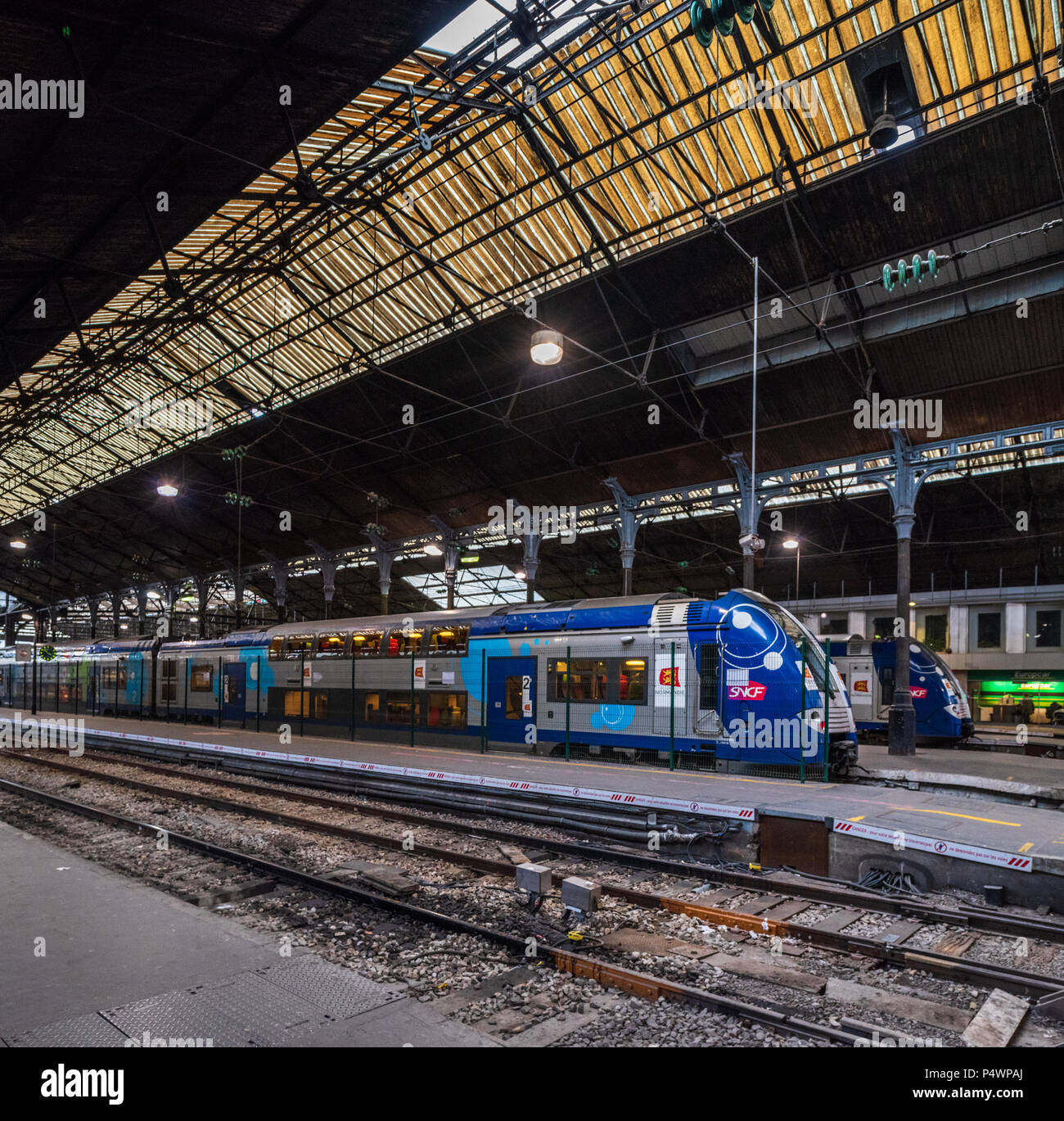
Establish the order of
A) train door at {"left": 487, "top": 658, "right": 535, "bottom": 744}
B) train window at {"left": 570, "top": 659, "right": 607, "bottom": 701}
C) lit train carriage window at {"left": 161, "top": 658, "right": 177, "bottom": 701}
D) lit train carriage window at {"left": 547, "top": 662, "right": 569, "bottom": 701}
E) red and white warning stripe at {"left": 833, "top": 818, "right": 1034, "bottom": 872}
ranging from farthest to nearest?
lit train carriage window at {"left": 161, "top": 658, "right": 177, "bottom": 701} < train door at {"left": 487, "top": 658, "right": 535, "bottom": 744} < lit train carriage window at {"left": 547, "top": 662, "right": 569, "bottom": 701} < train window at {"left": 570, "top": 659, "right": 607, "bottom": 701} < red and white warning stripe at {"left": 833, "top": 818, "right": 1034, "bottom": 872}

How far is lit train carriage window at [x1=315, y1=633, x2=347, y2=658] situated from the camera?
67.1ft

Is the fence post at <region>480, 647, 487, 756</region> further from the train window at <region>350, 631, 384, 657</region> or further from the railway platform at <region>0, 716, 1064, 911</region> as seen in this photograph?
the train window at <region>350, 631, 384, 657</region>

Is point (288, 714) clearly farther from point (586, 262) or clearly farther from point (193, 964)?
point (193, 964)

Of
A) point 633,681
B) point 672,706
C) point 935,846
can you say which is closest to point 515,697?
point 633,681

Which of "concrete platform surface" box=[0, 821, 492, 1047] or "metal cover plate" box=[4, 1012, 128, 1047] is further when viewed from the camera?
"concrete platform surface" box=[0, 821, 492, 1047]

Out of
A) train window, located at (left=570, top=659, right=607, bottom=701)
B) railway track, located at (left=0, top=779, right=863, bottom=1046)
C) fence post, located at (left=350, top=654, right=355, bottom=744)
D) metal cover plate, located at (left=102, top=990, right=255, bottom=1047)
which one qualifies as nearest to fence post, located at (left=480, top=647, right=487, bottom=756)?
train window, located at (left=570, top=659, right=607, bottom=701)

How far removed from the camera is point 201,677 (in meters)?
26.2

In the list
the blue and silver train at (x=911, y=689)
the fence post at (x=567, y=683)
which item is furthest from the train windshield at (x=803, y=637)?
the blue and silver train at (x=911, y=689)

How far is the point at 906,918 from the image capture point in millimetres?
7086

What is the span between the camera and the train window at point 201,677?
2578 cm

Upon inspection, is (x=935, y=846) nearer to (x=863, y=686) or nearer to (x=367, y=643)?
(x=367, y=643)

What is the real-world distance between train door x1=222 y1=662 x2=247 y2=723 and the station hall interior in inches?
7.9

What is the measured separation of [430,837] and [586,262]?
15590 mm

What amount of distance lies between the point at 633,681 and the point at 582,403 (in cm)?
1346
